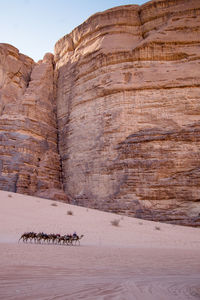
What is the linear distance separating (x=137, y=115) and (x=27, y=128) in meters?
8.99

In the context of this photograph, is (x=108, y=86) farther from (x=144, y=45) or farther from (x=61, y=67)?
(x=61, y=67)

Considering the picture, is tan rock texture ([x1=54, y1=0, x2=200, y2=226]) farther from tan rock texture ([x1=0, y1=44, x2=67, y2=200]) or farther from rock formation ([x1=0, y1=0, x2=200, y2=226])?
tan rock texture ([x1=0, y1=44, x2=67, y2=200])

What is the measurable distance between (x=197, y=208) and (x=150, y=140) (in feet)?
16.6

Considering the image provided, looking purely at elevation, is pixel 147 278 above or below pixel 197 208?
below

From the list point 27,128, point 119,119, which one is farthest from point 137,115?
point 27,128

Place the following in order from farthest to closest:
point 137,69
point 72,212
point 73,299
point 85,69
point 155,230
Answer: point 85,69 → point 137,69 → point 72,212 → point 155,230 → point 73,299

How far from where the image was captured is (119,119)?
19.4 meters

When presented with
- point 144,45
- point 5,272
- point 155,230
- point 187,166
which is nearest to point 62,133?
point 144,45

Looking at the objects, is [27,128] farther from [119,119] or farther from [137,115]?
[137,115]

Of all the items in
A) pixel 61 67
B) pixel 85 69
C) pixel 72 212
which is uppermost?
pixel 61 67

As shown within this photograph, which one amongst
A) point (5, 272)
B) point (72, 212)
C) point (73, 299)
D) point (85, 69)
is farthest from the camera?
point (85, 69)

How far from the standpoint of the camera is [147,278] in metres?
2.93

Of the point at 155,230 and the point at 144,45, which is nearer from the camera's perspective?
the point at 155,230

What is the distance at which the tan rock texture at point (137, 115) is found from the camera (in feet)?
55.6
